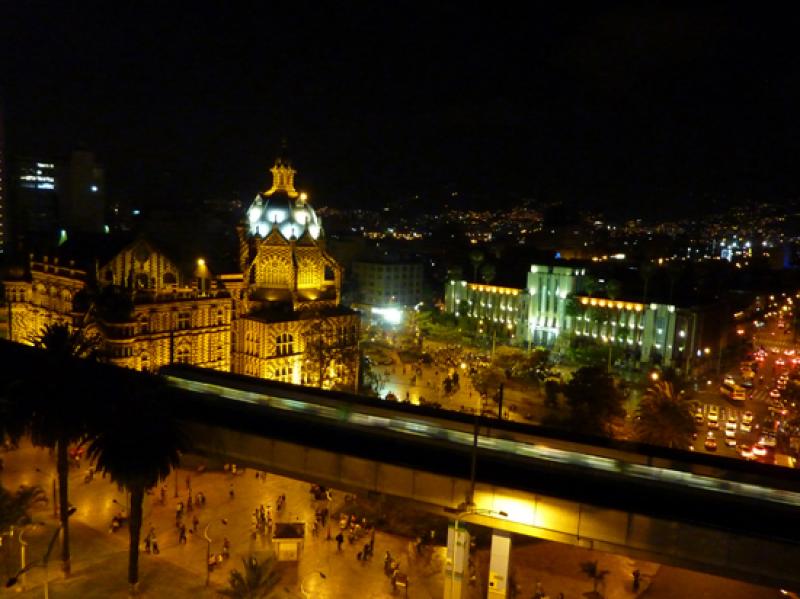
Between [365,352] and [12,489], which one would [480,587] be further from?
[365,352]

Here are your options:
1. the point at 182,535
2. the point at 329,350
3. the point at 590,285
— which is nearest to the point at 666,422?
the point at 182,535

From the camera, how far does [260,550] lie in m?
30.5

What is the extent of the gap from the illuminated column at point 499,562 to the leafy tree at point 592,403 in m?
23.6

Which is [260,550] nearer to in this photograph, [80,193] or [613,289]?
[613,289]

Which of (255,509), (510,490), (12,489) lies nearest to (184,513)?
(255,509)

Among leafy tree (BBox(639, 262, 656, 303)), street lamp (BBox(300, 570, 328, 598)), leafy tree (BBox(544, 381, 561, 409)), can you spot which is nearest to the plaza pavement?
street lamp (BBox(300, 570, 328, 598))

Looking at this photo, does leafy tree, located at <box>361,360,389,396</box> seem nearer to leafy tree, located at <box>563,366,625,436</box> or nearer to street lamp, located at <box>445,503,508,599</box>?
leafy tree, located at <box>563,366,625,436</box>

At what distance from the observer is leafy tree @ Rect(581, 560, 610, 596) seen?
2719 cm

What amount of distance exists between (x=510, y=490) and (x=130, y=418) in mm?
13014

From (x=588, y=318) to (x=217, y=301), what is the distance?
47.2 meters

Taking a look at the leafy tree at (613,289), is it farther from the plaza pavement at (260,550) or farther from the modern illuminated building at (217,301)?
the plaza pavement at (260,550)

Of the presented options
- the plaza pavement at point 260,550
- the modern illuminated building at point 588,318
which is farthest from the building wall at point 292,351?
the modern illuminated building at point 588,318

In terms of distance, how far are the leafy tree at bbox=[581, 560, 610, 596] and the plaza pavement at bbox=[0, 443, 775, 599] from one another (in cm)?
31

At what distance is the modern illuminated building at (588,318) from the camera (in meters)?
80.2
